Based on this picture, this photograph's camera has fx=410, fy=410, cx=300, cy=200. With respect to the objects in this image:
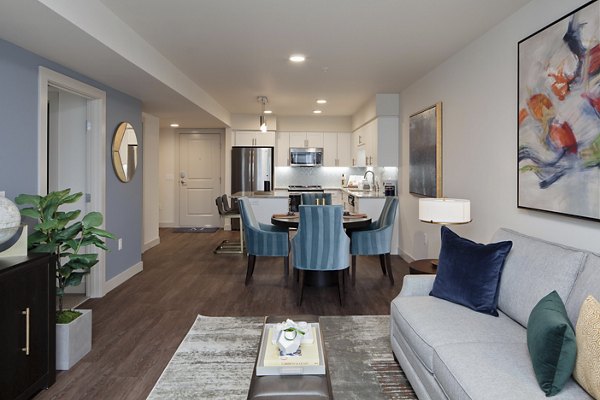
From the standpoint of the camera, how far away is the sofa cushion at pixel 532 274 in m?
2.01

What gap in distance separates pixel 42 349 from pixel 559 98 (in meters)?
3.36

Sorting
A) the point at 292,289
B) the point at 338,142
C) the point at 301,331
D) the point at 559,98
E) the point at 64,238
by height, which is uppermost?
the point at 338,142

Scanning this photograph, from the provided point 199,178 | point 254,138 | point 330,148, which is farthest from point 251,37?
point 199,178

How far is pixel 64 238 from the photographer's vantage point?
2621mm

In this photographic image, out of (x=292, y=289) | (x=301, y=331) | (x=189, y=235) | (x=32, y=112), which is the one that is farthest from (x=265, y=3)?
(x=189, y=235)

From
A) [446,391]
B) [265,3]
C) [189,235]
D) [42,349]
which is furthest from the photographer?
[189,235]

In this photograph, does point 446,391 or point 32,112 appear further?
point 32,112

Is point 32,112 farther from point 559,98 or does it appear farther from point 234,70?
point 559,98

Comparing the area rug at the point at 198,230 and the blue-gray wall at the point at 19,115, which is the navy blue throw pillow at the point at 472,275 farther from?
the area rug at the point at 198,230

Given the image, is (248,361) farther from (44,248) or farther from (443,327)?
(44,248)

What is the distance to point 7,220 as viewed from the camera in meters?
2.21

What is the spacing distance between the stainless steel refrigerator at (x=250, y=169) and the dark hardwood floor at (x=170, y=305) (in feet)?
8.13

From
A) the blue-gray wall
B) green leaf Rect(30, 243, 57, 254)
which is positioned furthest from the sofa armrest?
the blue-gray wall

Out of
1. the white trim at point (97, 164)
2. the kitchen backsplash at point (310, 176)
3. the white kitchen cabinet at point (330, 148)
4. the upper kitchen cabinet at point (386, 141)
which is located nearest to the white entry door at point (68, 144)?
the white trim at point (97, 164)
